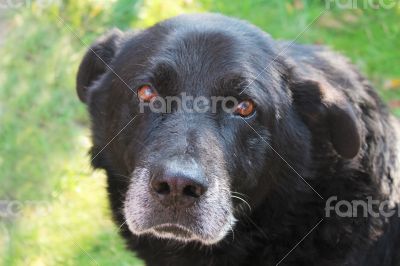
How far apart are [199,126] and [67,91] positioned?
3190 mm

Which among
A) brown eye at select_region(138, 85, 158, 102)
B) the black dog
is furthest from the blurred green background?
brown eye at select_region(138, 85, 158, 102)

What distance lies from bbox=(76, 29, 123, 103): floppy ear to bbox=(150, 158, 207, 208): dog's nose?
1.09 metres

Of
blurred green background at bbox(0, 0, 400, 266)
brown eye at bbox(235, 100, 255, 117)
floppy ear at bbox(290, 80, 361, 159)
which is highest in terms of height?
brown eye at bbox(235, 100, 255, 117)

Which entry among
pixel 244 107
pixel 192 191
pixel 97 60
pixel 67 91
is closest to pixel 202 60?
pixel 244 107

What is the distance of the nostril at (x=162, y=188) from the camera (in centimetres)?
338

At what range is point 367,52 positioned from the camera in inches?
275

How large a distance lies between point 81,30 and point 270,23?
196 cm

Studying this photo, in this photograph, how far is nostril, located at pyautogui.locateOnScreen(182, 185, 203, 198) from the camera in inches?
132

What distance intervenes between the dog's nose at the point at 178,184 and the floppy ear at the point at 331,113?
864 millimetres

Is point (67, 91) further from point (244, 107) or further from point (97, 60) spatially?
point (244, 107)

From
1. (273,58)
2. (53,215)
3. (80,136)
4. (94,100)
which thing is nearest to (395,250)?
(273,58)

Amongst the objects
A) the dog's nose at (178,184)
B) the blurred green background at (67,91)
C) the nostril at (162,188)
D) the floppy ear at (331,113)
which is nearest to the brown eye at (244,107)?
the floppy ear at (331,113)

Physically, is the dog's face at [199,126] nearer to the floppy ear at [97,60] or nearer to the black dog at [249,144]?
the black dog at [249,144]

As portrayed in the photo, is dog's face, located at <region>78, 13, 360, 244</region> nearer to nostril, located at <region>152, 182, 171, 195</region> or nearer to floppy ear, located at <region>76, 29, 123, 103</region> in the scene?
nostril, located at <region>152, 182, 171, 195</region>
